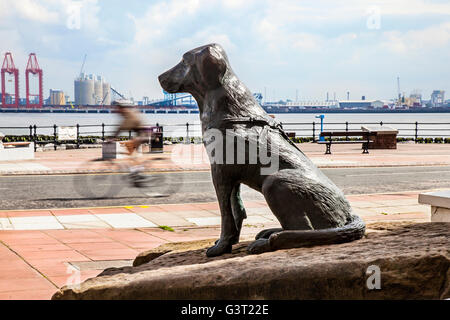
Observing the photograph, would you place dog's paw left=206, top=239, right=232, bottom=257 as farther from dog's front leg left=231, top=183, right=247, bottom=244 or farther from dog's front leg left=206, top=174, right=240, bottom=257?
dog's front leg left=231, top=183, right=247, bottom=244

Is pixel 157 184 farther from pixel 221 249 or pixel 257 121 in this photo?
pixel 257 121

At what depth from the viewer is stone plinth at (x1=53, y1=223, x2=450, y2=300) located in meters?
3.41

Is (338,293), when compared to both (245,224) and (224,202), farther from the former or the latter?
(245,224)

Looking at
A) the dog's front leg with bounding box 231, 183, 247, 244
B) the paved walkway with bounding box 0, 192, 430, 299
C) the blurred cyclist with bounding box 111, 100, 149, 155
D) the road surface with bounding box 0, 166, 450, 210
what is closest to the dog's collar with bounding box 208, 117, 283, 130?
the dog's front leg with bounding box 231, 183, 247, 244

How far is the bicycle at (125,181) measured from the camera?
41.8 feet

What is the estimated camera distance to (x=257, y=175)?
13.6 feet

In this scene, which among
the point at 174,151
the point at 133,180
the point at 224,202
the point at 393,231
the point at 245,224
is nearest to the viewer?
the point at 224,202

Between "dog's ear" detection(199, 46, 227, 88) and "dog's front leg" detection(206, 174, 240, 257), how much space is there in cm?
69

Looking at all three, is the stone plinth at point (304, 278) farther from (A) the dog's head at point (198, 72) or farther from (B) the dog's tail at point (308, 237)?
(A) the dog's head at point (198, 72)

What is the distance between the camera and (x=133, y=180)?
1406 cm

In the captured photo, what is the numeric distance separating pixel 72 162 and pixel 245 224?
1170 cm

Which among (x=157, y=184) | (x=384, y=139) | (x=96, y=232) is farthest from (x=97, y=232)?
(x=384, y=139)

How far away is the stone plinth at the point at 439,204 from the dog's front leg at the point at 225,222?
9.24 feet
